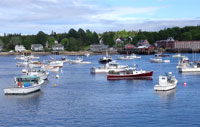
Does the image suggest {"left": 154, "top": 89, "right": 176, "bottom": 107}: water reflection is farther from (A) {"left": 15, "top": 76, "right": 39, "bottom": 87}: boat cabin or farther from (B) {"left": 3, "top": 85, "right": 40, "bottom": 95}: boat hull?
(B) {"left": 3, "top": 85, "right": 40, "bottom": 95}: boat hull

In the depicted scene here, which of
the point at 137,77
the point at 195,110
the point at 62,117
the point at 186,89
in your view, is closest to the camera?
the point at 62,117

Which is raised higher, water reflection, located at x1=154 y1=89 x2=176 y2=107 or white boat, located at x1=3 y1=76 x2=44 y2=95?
white boat, located at x1=3 y1=76 x2=44 y2=95

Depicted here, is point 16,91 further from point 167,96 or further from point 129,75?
point 129,75

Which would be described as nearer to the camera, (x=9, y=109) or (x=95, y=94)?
(x=9, y=109)

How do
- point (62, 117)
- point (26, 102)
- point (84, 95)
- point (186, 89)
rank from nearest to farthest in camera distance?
point (62, 117)
point (26, 102)
point (84, 95)
point (186, 89)

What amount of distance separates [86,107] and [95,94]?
35.3 feet

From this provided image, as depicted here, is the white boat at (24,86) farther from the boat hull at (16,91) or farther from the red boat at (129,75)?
the red boat at (129,75)

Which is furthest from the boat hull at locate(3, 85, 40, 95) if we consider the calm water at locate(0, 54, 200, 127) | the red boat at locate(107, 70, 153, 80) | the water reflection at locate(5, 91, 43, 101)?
the red boat at locate(107, 70, 153, 80)

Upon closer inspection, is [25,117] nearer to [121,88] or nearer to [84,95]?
[84,95]

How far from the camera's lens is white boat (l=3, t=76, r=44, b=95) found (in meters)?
56.9

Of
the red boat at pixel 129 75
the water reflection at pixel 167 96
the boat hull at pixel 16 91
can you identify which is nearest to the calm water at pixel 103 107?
the water reflection at pixel 167 96

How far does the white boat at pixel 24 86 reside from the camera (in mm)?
56875

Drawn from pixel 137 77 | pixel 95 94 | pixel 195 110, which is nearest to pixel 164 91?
pixel 95 94

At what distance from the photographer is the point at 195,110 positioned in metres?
46.0
